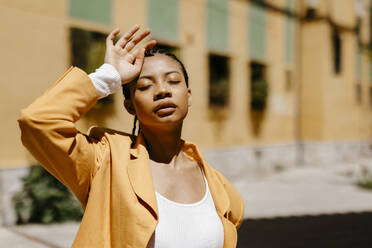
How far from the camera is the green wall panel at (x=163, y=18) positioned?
8.66m

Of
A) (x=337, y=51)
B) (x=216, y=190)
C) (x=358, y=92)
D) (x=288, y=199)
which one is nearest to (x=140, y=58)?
(x=216, y=190)

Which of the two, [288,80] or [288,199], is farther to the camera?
[288,80]

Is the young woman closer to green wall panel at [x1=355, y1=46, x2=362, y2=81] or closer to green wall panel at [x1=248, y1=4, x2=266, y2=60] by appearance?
green wall panel at [x1=248, y1=4, x2=266, y2=60]

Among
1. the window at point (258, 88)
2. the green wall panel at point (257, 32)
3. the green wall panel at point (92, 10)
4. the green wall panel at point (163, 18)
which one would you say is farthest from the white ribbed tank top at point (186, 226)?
the green wall panel at point (257, 32)

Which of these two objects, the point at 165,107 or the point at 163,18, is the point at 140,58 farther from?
the point at 163,18

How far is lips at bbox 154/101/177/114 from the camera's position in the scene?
64.1 inches

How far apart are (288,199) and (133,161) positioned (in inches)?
293

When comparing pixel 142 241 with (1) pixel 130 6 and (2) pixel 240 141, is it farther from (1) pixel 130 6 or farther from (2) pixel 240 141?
(2) pixel 240 141

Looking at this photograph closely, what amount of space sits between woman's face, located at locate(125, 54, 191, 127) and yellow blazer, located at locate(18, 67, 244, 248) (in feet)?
0.52

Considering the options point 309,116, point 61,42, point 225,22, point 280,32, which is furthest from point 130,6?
point 309,116

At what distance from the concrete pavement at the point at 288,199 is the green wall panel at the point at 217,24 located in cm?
357

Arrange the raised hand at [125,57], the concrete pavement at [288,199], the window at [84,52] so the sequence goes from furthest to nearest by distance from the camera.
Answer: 1. the window at [84,52]
2. the concrete pavement at [288,199]
3. the raised hand at [125,57]

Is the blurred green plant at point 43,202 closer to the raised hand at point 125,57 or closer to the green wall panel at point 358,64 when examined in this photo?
the raised hand at point 125,57

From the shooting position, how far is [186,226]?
1543 millimetres
